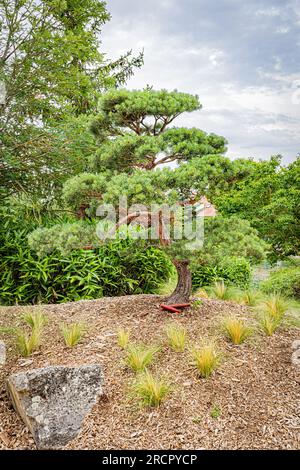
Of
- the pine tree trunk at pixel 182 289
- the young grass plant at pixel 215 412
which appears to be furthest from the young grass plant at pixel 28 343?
the young grass plant at pixel 215 412

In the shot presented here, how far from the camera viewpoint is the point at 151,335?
3.53m

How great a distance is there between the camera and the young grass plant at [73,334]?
11.3ft

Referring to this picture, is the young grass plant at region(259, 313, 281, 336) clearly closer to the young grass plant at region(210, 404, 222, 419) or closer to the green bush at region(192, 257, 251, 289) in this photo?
the young grass plant at region(210, 404, 222, 419)

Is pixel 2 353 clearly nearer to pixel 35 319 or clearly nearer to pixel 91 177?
pixel 35 319

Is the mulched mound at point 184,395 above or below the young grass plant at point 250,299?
below

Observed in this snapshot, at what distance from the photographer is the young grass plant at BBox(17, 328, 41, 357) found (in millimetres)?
3412

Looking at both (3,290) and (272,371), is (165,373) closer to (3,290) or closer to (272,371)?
(272,371)

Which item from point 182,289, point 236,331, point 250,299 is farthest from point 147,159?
point 250,299

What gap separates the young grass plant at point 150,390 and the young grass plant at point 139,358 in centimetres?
17

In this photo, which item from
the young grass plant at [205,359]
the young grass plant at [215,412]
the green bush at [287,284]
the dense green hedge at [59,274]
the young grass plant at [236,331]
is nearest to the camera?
the young grass plant at [215,412]

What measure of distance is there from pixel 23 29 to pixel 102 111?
3242 mm

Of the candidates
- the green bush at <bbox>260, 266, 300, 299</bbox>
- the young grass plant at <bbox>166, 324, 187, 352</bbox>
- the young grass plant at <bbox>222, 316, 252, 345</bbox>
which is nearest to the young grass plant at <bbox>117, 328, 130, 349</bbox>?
the young grass plant at <bbox>166, 324, 187, 352</bbox>

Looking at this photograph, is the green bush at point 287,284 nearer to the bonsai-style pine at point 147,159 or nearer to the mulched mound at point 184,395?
the mulched mound at point 184,395

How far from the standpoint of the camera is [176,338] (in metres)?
3.26
